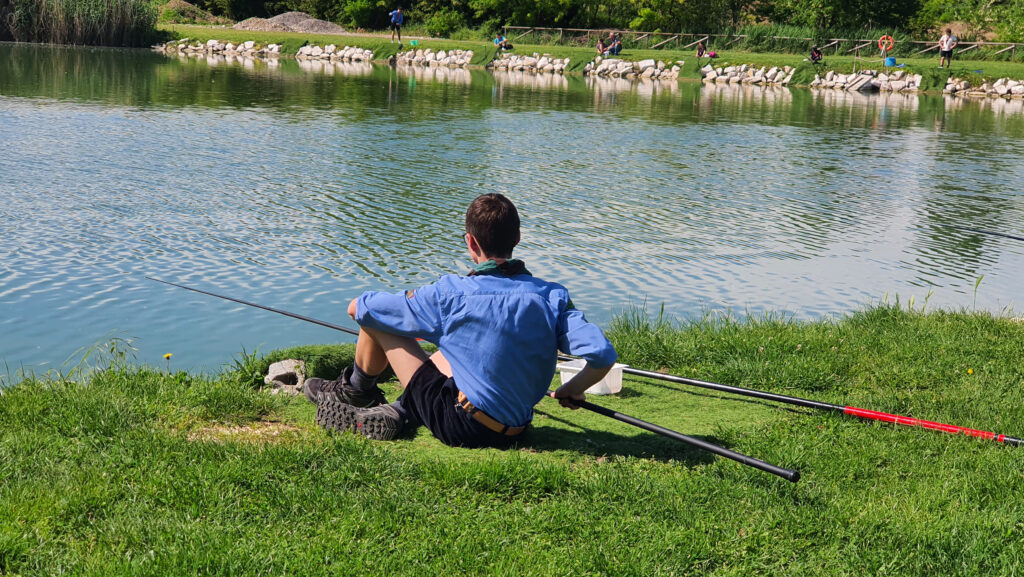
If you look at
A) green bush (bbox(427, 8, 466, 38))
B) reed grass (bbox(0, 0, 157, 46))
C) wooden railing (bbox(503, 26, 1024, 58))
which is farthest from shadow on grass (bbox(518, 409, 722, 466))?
green bush (bbox(427, 8, 466, 38))

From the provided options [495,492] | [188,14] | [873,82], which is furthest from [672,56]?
[495,492]

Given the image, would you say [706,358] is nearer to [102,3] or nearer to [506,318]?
[506,318]

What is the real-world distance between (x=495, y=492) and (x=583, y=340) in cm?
73

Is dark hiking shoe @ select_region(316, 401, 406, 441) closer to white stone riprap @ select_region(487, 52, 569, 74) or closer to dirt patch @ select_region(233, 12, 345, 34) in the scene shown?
white stone riprap @ select_region(487, 52, 569, 74)

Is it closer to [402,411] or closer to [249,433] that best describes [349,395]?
[402,411]

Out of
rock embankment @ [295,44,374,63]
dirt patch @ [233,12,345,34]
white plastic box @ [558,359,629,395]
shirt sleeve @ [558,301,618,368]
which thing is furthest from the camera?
dirt patch @ [233,12,345,34]

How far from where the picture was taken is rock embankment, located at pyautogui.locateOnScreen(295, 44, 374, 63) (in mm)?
47594

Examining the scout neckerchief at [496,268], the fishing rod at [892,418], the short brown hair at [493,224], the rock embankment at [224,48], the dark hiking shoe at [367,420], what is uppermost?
the rock embankment at [224,48]

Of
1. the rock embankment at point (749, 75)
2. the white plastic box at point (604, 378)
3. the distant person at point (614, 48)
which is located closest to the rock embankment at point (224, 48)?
the distant person at point (614, 48)

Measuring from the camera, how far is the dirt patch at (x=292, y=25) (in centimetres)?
5747

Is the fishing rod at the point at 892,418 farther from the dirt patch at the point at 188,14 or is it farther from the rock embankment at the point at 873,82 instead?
the dirt patch at the point at 188,14

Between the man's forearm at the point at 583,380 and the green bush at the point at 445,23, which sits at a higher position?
the green bush at the point at 445,23

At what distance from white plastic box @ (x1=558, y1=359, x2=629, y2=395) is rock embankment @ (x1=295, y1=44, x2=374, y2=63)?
144ft

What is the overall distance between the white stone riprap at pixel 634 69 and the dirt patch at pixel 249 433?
39.4 metres
